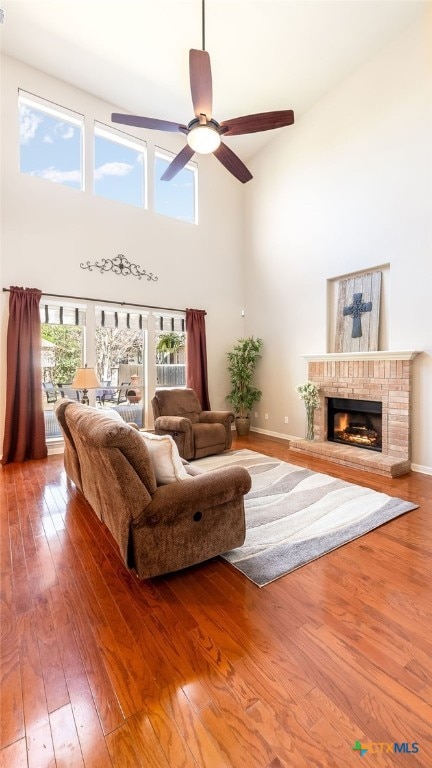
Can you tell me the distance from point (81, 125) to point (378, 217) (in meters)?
4.86

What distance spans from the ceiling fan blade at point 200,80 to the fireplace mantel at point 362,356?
10.8 feet

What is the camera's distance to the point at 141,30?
4.03m

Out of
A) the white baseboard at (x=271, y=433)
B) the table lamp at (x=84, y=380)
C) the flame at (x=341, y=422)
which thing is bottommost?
the white baseboard at (x=271, y=433)

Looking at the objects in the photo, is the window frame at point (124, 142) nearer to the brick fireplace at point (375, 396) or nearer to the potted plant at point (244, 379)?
the potted plant at point (244, 379)

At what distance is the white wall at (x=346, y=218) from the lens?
4.04 meters

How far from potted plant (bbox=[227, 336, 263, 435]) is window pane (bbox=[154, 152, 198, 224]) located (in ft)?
8.87

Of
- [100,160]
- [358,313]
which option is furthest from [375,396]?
[100,160]

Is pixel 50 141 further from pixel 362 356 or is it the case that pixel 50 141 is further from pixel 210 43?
pixel 362 356

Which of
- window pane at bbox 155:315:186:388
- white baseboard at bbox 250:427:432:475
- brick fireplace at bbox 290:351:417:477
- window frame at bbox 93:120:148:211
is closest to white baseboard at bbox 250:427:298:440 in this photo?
white baseboard at bbox 250:427:432:475

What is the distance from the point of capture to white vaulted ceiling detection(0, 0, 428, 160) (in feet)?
12.5

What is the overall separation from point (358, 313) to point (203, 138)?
3095mm

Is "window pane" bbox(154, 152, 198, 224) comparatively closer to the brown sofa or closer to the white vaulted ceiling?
the white vaulted ceiling

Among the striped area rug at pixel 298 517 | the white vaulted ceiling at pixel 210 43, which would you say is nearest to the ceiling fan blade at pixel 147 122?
the white vaulted ceiling at pixel 210 43

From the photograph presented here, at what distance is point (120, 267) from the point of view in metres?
5.40
